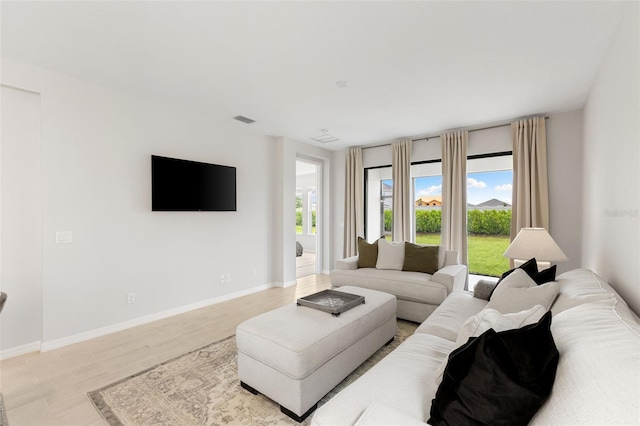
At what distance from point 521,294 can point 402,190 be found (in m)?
3.32

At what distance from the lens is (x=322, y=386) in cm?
196

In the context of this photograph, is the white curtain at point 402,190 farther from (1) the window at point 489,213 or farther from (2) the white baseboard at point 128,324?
(2) the white baseboard at point 128,324

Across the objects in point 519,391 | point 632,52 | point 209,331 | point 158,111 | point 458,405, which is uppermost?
point 158,111

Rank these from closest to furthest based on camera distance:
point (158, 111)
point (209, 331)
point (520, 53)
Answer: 1. point (520, 53)
2. point (209, 331)
3. point (158, 111)

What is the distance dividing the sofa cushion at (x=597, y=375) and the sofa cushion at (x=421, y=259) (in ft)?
8.94

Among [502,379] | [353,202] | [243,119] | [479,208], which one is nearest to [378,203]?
[353,202]

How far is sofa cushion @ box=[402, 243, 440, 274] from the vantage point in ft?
12.7

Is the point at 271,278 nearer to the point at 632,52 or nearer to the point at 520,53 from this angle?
the point at 520,53

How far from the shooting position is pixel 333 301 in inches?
99.4

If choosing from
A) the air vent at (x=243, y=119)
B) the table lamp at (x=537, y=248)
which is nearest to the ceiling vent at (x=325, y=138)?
the air vent at (x=243, y=119)

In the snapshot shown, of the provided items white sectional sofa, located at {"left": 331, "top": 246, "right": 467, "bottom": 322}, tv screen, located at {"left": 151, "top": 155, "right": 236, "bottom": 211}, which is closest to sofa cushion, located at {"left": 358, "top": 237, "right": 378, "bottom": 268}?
white sectional sofa, located at {"left": 331, "top": 246, "right": 467, "bottom": 322}

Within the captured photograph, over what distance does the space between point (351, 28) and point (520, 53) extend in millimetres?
1475

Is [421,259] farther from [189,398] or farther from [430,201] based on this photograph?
[189,398]

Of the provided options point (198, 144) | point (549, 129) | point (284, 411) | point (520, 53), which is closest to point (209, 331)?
point (284, 411)
